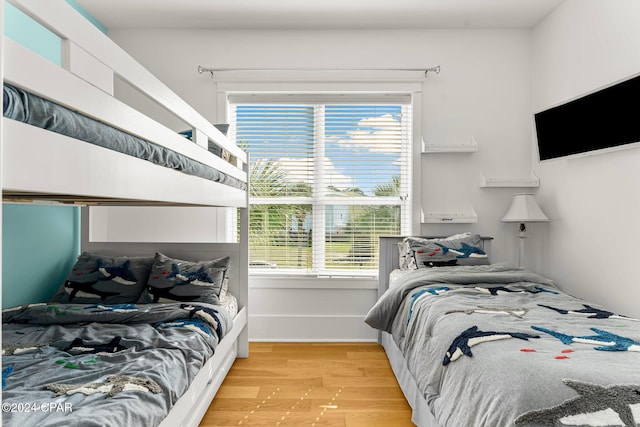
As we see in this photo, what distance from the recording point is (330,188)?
12.1 feet

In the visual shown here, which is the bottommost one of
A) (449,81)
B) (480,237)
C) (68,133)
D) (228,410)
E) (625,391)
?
(228,410)

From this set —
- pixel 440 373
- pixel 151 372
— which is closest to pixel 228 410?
pixel 151 372

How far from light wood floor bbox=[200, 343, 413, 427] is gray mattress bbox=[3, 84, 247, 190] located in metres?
1.36

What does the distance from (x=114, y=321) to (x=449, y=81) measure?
2.99 meters

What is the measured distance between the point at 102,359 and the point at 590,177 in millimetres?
2942

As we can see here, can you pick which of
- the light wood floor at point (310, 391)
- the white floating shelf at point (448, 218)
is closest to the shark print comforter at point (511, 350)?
the light wood floor at point (310, 391)

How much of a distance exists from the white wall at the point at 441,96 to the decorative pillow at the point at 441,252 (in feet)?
1.19

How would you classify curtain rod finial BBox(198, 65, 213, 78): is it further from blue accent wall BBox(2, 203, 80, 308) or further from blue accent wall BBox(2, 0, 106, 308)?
blue accent wall BBox(2, 203, 80, 308)

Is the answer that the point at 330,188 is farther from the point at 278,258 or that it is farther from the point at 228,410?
the point at 228,410

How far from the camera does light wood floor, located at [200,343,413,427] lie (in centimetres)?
219

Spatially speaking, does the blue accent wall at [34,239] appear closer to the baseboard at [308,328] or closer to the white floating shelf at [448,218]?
the baseboard at [308,328]

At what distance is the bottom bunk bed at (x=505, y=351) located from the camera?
3.83 feet

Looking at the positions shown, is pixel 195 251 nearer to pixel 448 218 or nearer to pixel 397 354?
pixel 397 354

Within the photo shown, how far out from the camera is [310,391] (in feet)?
8.27
